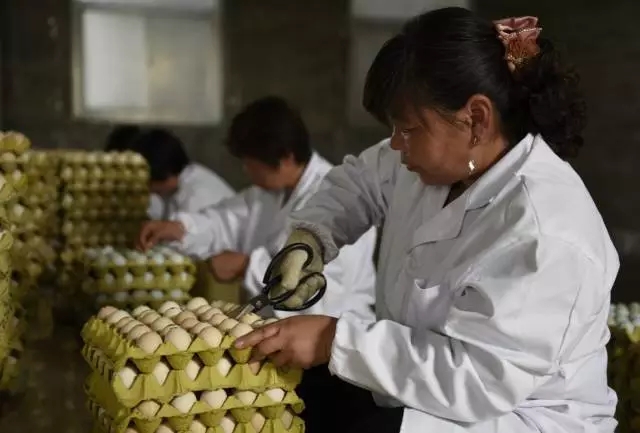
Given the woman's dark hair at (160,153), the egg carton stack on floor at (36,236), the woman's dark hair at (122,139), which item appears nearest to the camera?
the egg carton stack on floor at (36,236)

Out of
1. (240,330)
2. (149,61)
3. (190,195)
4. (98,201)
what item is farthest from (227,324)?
(149,61)

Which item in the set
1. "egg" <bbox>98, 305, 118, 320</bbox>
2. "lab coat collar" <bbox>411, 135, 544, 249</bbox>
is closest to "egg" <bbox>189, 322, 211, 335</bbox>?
"egg" <bbox>98, 305, 118, 320</bbox>

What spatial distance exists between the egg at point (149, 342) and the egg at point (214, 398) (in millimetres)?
111

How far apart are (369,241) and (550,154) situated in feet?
3.93

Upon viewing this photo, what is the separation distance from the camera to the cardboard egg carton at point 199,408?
118cm

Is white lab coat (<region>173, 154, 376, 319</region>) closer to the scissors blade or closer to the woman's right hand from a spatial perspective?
the woman's right hand

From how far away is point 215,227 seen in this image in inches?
112

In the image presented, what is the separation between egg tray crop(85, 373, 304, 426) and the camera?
1.18m

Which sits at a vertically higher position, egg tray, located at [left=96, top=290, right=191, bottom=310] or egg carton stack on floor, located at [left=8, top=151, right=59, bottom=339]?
egg carton stack on floor, located at [left=8, top=151, right=59, bottom=339]

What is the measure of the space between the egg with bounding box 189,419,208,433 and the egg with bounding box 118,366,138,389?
12 centimetres

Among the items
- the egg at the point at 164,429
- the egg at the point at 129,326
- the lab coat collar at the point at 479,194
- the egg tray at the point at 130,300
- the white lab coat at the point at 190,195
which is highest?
the lab coat collar at the point at 479,194

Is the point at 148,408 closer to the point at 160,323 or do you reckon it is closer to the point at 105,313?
the point at 160,323

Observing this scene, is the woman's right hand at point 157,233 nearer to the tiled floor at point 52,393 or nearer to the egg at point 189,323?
the tiled floor at point 52,393

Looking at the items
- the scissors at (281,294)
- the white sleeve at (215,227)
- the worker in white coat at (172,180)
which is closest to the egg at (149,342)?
the scissors at (281,294)
